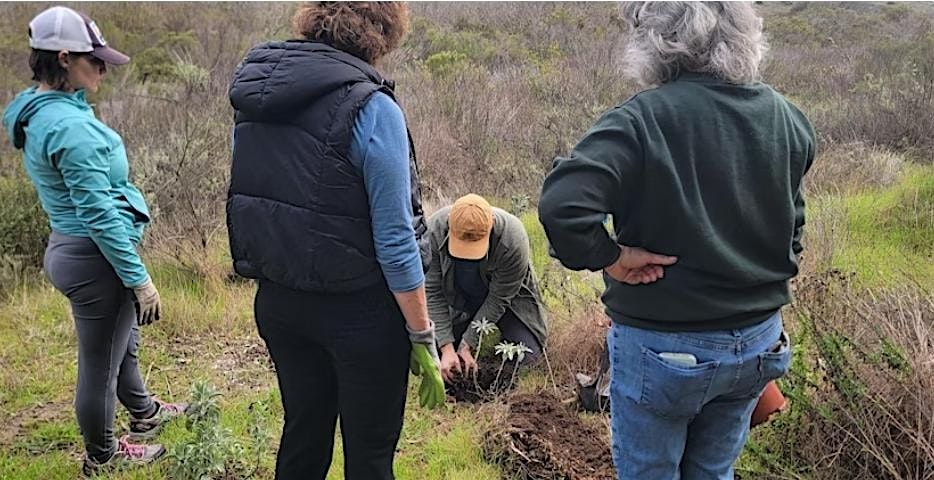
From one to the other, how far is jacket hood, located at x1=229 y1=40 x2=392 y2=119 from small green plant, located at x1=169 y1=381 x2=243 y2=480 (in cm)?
123

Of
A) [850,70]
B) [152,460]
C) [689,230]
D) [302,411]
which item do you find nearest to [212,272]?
[152,460]

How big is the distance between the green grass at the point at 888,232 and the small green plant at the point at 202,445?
344cm

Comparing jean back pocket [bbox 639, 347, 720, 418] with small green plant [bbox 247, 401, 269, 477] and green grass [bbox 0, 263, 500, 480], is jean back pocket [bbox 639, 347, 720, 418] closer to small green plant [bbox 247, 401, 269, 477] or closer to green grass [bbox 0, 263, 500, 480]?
green grass [bbox 0, 263, 500, 480]

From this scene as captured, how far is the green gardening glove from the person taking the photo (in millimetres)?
2076

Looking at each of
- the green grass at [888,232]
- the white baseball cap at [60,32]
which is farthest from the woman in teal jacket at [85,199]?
the green grass at [888,232]

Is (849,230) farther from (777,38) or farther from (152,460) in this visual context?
(777,38)

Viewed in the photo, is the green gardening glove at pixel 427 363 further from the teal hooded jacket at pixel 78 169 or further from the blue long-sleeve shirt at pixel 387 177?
the teal hooded jacket at pixel 78 169

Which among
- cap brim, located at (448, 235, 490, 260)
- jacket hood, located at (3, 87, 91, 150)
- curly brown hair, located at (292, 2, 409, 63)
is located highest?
curly brown hair, located at (292, 2, 409, 63)

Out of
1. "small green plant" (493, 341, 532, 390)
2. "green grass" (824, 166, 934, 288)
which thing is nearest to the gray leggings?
"small green plant" (493, 341, 532, 390)

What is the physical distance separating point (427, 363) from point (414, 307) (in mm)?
222

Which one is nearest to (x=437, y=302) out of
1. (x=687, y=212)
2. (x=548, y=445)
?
(x=548, y=445)

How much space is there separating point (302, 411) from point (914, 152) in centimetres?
912

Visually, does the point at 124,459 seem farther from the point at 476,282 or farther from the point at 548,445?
the point at 476,282

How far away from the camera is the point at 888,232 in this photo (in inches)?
229
